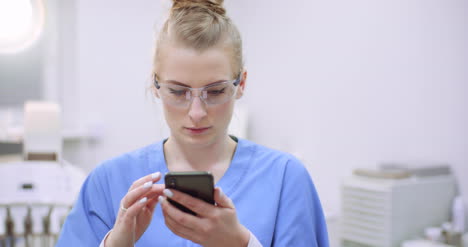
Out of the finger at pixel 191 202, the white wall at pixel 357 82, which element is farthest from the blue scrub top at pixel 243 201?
the white wall at pixel 357 82

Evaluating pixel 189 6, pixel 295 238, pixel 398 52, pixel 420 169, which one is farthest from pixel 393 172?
pixel 189 6

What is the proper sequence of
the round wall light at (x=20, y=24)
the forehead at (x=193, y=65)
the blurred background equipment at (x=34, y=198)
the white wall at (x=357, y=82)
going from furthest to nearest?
the white wall at (x=357, y=82) → the round wall light at (x=20, y=24) → the blurred background equipment at (x=34, y=198) → the forehead at (x=193, y=65)

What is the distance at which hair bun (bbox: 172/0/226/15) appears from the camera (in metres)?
1.10

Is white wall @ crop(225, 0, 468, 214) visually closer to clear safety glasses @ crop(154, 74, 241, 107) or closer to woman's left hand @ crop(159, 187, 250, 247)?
clear safety glasses @ crop(154, 74, 241, 107)

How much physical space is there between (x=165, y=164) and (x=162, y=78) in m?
0.22

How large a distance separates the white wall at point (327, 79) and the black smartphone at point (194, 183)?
1925 millimetres

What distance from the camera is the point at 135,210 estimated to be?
0.86 meters

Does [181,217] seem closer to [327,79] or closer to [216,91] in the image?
[216,91]

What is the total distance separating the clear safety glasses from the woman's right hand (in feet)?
0.68

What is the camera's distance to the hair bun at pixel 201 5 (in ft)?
3.61

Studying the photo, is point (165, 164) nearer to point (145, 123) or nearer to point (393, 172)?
point (393, 172)

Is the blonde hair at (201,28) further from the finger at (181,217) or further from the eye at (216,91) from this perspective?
the finger at (181,217)

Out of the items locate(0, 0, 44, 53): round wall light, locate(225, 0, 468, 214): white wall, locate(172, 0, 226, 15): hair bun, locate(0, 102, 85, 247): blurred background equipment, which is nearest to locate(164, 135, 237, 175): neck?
locate(172, 0, 226, 15): hair bun

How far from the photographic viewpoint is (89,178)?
1131mm
